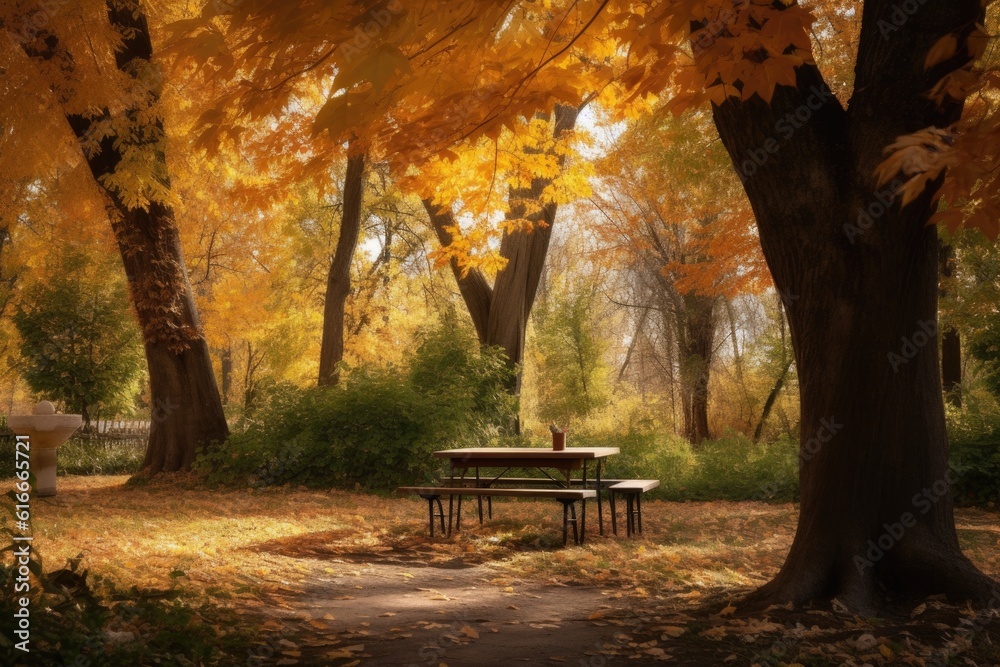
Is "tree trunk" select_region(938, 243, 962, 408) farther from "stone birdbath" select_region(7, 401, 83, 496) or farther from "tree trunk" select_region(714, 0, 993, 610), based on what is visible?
"stone birdbath" select_region(7, 401, 83, 496)

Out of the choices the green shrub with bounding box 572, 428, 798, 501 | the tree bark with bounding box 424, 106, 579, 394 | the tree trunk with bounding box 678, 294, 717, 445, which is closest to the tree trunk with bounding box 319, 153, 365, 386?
the tree bark with bounding box 424, 106, 579, 394

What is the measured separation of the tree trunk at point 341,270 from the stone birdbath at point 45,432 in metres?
6.44

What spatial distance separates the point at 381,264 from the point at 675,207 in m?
12.6

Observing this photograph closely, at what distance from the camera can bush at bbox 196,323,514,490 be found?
13.5 metres

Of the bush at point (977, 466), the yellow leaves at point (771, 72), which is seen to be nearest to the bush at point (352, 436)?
the bush at point (977, 466)

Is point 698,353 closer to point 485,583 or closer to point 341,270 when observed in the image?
point 341,270

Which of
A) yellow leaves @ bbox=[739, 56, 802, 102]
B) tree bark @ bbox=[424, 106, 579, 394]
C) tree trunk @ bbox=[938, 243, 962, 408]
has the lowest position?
tree trunk @ bbox=[938, 243, 962, 408]

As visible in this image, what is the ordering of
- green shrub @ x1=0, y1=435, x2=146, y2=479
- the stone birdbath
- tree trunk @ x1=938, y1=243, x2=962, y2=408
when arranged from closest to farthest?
the stone birdbath < tree trunk @ x1=938, y1=243, x2=962, y2=408 < green shrub @ x1=0, y1=435, x2=146, y2=479

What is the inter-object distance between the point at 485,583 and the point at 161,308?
865 centimetres

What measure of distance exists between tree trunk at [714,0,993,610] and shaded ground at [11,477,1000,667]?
1.08 feet

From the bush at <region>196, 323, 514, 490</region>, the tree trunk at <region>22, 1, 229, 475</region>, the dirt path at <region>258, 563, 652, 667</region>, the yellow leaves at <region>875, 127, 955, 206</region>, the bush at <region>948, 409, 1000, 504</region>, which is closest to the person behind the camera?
the yellow leaves at <region>875, 127, 955, 206</region>

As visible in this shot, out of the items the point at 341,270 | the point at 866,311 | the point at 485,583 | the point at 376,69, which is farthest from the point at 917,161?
the point at 341,270

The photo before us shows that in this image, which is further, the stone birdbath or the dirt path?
the stone birdbath

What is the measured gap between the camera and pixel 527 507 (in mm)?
12234
